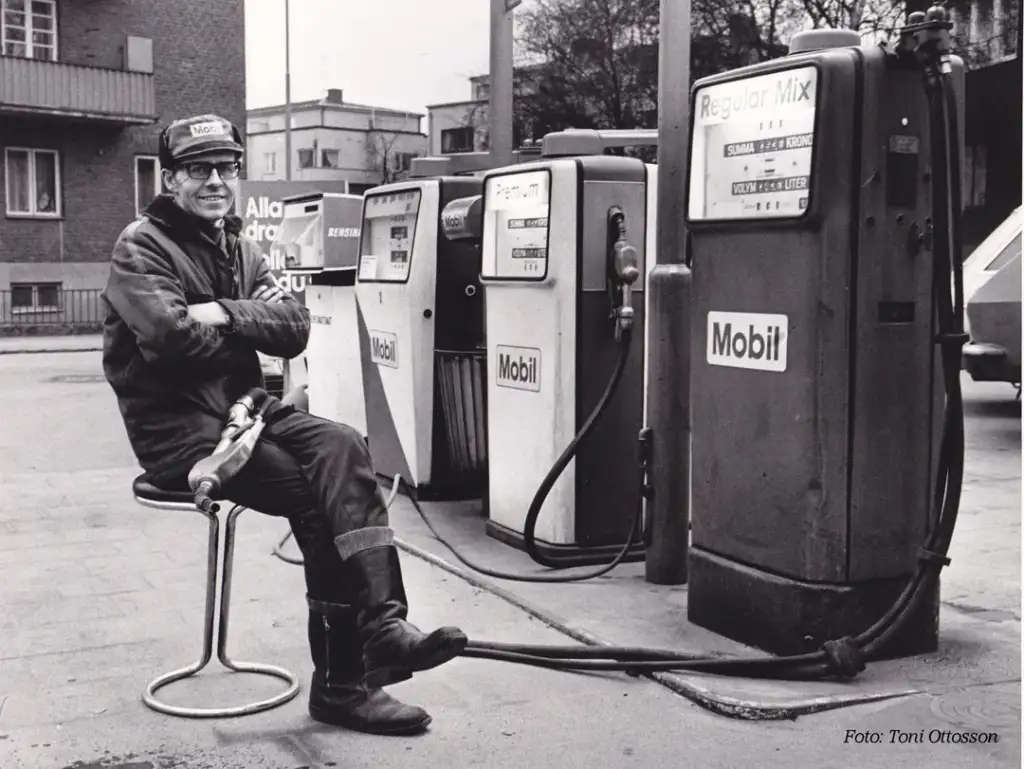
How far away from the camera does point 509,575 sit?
585cm

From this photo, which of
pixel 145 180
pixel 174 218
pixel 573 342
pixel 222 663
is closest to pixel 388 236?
pixel 573 342

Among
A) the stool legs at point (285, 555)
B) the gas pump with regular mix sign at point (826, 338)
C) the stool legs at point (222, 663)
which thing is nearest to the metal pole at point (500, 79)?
the stool legs at point (285, 555)

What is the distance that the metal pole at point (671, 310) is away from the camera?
18.5ft

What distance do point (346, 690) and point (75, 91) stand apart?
89.4 ft

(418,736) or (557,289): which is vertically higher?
(557,289)

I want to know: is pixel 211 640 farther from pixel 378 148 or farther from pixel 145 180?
pixel 378 148

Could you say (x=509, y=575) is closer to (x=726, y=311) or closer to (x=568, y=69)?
(x=726, y=311)

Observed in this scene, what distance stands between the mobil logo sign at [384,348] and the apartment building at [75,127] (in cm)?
2096

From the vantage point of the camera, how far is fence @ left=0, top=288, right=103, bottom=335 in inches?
1072

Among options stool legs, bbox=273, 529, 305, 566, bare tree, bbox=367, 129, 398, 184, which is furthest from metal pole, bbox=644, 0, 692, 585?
bare tree, bbox=367, 129, 398, 184

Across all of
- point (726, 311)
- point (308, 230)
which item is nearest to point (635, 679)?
point (726, 311)

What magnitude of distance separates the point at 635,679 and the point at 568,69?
101ft

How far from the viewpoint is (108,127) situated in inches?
1179

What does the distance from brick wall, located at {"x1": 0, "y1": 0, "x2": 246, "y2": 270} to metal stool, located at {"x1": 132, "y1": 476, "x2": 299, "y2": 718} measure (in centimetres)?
2596
